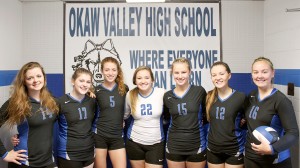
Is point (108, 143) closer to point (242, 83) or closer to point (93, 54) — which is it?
point (93, 54)

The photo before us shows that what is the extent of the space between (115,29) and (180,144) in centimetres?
162

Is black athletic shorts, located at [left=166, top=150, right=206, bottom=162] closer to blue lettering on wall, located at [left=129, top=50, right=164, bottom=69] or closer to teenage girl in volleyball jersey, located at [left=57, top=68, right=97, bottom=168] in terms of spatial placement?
teenage girl in volleyball jersey, located at [left=57, top=68, right=97, bottom=168]

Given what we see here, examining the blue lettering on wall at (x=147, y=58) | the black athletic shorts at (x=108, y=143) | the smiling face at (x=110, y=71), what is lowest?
the black athletic shorts at (x=108, y=143)

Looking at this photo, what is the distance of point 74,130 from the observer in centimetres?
251

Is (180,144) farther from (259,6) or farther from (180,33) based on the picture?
(259,6)

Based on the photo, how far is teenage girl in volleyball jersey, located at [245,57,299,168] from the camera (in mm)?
1999

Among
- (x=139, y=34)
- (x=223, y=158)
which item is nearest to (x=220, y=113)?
(x=223, y=158)

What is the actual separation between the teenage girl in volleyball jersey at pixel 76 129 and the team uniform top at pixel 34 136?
0.28m

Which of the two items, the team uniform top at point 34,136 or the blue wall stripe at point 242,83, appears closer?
the team uniform top at point 34,136

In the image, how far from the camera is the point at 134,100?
276 centimetres

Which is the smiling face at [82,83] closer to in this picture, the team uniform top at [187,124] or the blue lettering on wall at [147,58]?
the team uniform top at [187,124]

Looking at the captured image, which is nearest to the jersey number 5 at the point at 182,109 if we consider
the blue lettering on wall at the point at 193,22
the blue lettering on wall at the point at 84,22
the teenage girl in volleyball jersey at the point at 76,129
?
the teenage girl in volleyball jersey at the point at 76,129

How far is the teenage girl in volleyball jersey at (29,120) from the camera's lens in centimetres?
215

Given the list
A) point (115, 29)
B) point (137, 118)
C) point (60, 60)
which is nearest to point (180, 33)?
point (115, 29)
